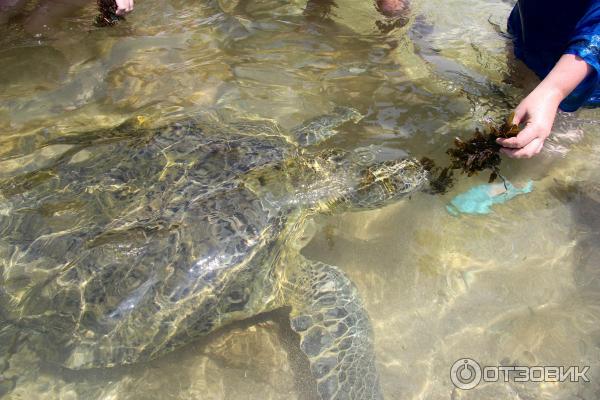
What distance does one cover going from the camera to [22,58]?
14.6ft

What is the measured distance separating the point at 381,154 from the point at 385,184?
0.42 m

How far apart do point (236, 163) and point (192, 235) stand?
0.72 metres

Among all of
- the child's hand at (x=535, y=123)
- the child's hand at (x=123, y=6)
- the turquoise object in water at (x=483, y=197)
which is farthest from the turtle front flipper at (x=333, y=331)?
the child's hand at (x=123, y=6)

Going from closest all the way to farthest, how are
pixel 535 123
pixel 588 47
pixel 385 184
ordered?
pixel 535 123, pixel 588 47, pixel 385 184

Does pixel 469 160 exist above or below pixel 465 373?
above

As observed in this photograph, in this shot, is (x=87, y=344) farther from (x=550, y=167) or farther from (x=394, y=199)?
(x=550, y=167)

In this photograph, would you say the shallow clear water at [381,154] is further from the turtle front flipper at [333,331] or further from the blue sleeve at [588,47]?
the blue sleeve at [588,47]

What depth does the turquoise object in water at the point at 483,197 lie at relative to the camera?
324 centimetres

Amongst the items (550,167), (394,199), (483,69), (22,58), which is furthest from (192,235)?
(483,69)

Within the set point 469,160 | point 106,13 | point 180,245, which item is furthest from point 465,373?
A: point 106,13

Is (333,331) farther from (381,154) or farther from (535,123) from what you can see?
(535,123)

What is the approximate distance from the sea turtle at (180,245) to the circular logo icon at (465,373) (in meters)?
0.48

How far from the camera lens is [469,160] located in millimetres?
3275

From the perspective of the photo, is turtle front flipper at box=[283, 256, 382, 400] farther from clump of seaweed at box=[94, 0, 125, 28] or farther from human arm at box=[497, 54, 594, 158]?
clump of seaweed at box=[94, 0, 125, 28]
